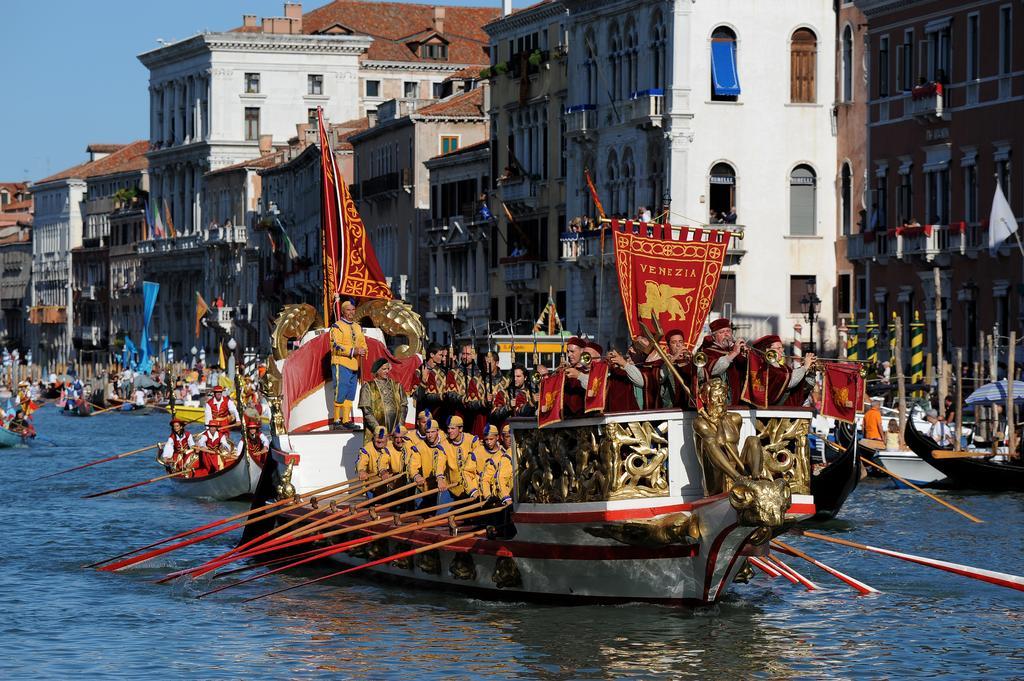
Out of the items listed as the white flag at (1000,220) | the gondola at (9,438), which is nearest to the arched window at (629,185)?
the white flag at (1000,220)

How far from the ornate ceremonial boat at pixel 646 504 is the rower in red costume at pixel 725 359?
0.23 metres

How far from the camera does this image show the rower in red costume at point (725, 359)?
18402 millimetres

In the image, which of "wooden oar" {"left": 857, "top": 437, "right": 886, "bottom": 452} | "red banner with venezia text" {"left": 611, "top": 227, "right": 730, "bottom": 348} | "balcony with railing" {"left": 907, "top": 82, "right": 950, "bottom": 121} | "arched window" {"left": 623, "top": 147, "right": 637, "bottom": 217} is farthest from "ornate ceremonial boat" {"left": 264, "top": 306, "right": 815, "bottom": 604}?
"arched window" {"left": 623, "top": 147, "right": 637, "bottom": 217}

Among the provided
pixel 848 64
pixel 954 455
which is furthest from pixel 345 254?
pixel 848 64

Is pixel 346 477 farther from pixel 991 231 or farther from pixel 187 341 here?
pixel 187 341

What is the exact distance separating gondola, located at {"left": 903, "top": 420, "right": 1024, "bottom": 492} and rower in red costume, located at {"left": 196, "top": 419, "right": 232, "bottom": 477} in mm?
10557

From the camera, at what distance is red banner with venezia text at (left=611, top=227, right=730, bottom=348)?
1852 cm

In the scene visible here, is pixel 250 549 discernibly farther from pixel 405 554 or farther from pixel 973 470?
pixel 973 470

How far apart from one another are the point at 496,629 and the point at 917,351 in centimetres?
2463

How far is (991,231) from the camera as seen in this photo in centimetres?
3956

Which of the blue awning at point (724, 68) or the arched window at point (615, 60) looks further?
the arched window at point (615, 60)

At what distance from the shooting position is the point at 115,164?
119 meters

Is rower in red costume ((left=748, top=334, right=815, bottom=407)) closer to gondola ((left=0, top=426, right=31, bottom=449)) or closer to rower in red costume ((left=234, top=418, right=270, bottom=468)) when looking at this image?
rower in red costume ((left=234, top=418, right=270, bottom=468))

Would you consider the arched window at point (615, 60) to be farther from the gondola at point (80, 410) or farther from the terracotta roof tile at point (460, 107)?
the gondola at point (80, 410)
